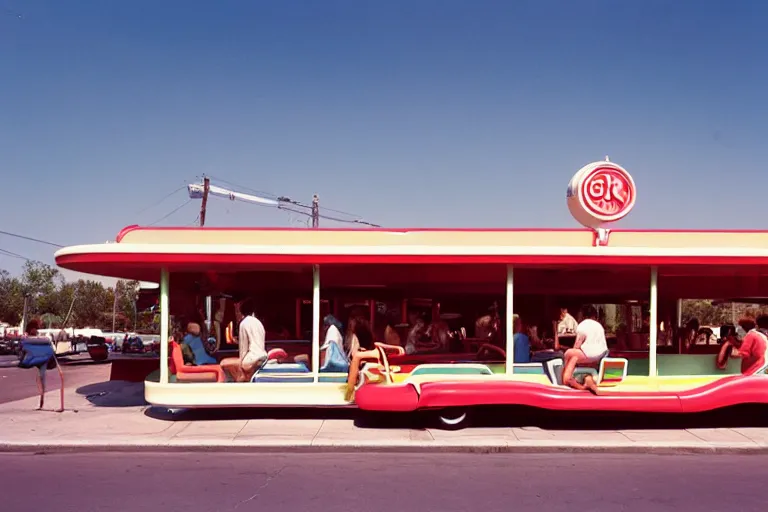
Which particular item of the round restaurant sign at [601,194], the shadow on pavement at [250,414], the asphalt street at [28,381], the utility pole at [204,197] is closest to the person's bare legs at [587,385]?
the round restaurant sign at [601,194]

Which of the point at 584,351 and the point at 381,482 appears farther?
the point at 584,351

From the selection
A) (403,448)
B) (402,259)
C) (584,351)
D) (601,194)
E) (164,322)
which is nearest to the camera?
(403,448)

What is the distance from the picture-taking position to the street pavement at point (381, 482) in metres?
6.47

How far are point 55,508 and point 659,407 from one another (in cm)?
768

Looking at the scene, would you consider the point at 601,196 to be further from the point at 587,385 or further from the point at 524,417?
the point at 524,417

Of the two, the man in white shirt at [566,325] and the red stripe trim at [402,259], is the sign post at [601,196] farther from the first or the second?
the man in white shirt at [566,325]

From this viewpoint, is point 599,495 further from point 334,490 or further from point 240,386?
point 240,386

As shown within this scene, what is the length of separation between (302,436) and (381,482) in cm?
265

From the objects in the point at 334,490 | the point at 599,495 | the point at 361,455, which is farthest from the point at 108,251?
the point at 599,495

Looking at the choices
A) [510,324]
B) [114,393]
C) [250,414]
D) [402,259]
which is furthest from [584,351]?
[114,393]

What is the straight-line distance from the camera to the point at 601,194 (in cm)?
1156

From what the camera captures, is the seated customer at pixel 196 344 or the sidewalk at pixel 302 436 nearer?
the sidewalk at pixel 302 436

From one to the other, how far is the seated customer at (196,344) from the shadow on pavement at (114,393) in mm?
2077

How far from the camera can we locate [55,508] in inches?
248
